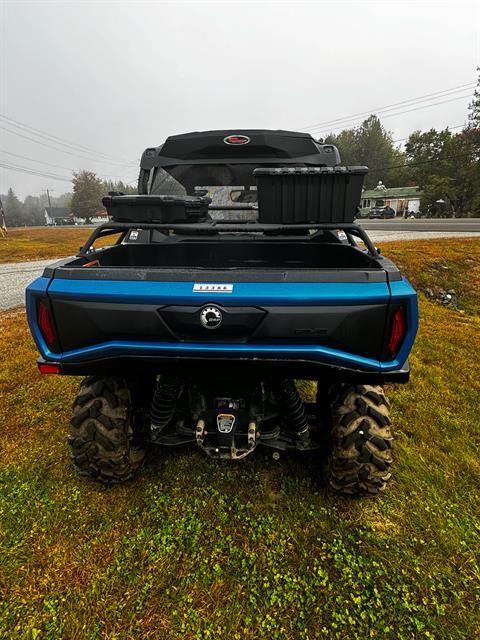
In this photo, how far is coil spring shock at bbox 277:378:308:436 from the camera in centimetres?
216

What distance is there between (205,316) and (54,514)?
1735 mm

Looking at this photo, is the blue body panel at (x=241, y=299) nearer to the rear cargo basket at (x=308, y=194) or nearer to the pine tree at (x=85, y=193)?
the rear cargo basket at (x=308, y=194)

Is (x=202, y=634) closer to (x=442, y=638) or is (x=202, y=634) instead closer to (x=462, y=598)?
(x=442, y=638)

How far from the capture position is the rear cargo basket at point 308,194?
6.89 feet

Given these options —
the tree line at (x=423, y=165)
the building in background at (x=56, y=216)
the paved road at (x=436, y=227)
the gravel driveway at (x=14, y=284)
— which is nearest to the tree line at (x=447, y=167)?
the tree line at (x=423, y=165)

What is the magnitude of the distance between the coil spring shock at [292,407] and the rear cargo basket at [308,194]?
102 cm

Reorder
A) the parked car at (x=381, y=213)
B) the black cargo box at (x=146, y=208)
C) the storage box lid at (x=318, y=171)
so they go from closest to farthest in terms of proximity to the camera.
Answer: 1. the storage box lid at (x=318, y=171)
2. the black cargo box at (x=146, y=208)
3. the parked car at (x=381, y=213)

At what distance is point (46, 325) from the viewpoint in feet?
6.34

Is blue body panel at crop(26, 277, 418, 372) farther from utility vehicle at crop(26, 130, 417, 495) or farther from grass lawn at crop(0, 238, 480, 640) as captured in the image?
grass lawn at crop(0, 238, 480, 640)

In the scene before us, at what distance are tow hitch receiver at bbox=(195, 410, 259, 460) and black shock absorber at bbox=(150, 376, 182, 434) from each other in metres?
0.21

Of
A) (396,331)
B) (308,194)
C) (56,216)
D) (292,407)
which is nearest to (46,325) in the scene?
(292,407)

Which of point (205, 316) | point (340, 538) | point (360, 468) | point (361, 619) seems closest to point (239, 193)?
point (205, 316)

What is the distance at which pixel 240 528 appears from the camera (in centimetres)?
227

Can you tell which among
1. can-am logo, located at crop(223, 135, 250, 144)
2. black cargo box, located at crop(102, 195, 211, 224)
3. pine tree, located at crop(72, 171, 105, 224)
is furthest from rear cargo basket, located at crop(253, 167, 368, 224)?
pine tree, located at crop(72, 171, 105, 224)
